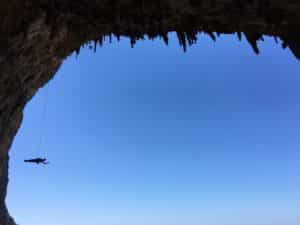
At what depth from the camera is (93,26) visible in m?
11.7

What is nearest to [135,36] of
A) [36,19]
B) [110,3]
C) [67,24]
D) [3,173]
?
[110,3]

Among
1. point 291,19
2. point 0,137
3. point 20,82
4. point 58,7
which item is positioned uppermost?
point 58,7

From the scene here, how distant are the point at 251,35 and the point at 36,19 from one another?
9.95 meters

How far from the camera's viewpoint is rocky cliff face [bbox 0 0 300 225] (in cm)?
984

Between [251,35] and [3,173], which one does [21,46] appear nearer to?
[3,173]

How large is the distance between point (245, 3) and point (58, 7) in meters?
7.81

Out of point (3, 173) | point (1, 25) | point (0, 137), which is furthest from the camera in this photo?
point (3, 173)

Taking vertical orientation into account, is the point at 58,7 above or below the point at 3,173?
above

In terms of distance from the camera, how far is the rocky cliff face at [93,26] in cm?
984

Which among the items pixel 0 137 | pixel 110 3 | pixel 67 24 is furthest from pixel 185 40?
pixel 0 137

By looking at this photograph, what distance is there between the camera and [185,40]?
39.8 feet

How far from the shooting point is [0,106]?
10.3 meters

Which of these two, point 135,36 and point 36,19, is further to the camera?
point 135,36

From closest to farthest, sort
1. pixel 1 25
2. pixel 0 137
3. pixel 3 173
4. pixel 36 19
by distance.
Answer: pixel 1 25, pixel 36 19, pixel 0 137, pixel 3 173
